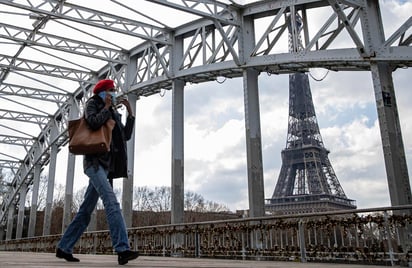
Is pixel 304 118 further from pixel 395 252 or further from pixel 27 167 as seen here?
pixel 395 252

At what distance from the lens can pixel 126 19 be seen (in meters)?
11.4

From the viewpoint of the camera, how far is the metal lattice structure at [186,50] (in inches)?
324

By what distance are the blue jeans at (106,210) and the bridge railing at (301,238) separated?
3.36 m

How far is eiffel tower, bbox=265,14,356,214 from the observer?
39.2 metres

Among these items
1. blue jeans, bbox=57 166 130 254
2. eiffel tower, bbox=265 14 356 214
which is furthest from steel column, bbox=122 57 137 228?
eiffel tower, bbox=265 14 356 214

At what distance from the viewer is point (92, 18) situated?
36.8 ft

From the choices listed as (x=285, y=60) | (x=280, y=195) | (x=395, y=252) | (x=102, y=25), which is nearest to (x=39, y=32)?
(x=102, y=25)

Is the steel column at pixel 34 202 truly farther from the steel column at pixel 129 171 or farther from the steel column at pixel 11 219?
the steel column at pixel 129 171

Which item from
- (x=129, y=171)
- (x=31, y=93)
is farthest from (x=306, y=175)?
(x=129, y=171)

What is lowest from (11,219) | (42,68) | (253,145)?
(11,219)

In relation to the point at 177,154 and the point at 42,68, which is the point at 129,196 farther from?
the point at 42,68

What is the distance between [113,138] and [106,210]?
64 centimetres

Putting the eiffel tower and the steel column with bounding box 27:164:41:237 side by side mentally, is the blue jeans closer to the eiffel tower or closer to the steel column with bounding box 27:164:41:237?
the steel column with bounding box 27:164:41:237

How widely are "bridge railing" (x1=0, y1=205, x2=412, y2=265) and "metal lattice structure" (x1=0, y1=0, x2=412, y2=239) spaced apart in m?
Answer: 1.86
